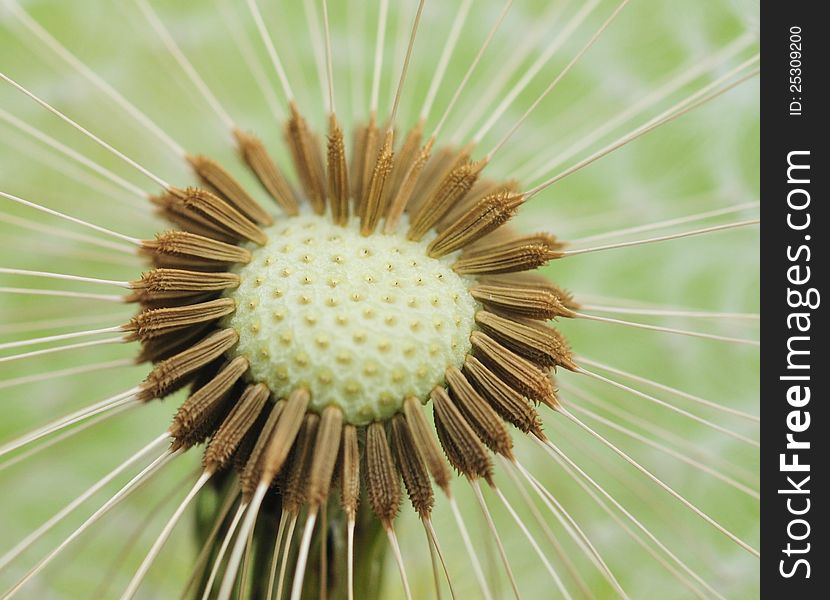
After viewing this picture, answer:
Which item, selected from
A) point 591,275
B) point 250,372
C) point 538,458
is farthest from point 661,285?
point 250,372

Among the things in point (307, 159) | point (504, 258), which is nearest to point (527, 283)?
point (504, 258)

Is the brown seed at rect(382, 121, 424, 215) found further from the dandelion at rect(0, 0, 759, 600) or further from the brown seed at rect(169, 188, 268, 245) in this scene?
the brown seed at rect(169, 188, 268, 245)

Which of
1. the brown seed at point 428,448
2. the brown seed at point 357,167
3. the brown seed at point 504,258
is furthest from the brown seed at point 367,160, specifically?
the brown seed at point 428,448

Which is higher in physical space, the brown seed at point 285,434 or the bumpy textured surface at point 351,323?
the bumpy textured surface at point 351,323

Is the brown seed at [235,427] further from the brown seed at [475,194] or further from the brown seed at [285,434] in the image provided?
the brown seed at [475,194]

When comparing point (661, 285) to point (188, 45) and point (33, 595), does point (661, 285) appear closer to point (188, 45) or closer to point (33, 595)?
point (188, 45)

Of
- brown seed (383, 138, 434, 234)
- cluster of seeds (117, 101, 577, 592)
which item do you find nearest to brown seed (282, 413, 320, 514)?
cluster of seeds (117, 101, 577, 592)
